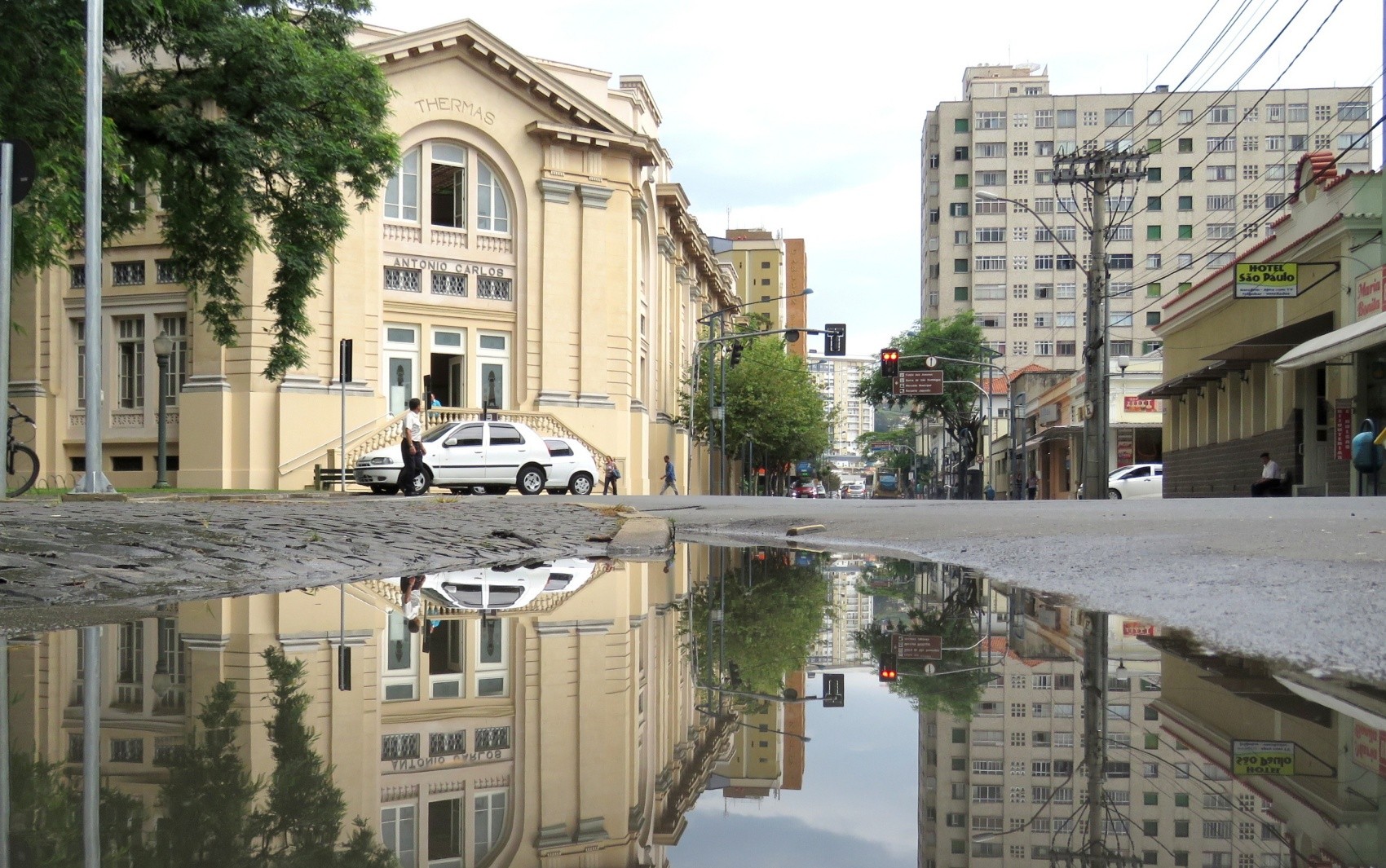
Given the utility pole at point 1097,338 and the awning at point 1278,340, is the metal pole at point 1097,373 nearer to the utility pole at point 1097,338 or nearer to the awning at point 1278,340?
the utility pole at point 1097,338

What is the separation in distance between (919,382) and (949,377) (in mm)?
12010

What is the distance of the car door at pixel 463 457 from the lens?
95.3ft

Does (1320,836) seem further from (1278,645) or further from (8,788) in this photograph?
(8,788)

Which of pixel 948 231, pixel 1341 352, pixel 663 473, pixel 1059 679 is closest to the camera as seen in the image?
pixel 1059 679

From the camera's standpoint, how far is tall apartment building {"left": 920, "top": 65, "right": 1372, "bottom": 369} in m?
97.8

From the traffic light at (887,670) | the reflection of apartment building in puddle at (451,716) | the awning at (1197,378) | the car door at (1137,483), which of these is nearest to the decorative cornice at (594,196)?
the awning at (1197,378)

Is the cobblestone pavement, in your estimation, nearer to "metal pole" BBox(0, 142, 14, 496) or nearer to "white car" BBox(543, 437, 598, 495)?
"metal pole" BBox(0, 142, 14, 496)

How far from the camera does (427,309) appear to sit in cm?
3772

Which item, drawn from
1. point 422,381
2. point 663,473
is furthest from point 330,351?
point 663,473

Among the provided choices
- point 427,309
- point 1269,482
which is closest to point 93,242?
point 427,309

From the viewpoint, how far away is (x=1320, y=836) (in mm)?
1930

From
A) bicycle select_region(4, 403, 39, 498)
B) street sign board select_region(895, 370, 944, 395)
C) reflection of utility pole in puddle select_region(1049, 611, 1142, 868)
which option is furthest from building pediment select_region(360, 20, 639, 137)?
reflection of utility pole in puddle select_region(1049, 611, 1142, 868)

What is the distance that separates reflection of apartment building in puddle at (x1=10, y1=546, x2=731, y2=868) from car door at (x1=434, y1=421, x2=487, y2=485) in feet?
78.2

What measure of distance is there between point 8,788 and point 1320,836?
226 centimetres
